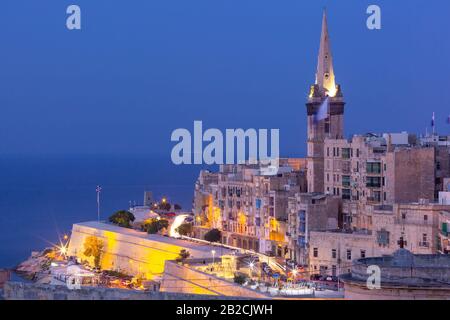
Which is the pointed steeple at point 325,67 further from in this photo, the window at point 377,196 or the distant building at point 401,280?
the distant building at point 401,280

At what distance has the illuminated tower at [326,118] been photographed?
40.9 metres

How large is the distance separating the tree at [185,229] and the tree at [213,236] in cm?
310

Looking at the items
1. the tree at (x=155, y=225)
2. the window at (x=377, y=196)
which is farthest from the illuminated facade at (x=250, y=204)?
the window at (x=377, y=196)

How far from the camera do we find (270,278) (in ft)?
98.0

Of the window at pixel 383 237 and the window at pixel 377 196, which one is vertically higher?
the window at pixel 377 196

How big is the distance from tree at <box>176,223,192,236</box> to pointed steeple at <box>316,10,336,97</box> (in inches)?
432

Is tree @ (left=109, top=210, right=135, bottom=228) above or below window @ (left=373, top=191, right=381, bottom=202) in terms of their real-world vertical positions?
below

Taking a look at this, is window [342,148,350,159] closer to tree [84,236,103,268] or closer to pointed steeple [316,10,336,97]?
pointed steeple [316,10,336,97]

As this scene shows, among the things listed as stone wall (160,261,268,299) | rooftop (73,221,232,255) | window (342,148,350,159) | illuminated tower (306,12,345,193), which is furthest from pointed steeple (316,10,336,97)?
stone wall (160,261,268,299)

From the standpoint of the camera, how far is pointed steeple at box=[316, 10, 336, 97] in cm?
4325

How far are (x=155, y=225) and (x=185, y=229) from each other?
5.78ft

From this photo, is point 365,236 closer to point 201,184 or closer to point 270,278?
point 270,278
